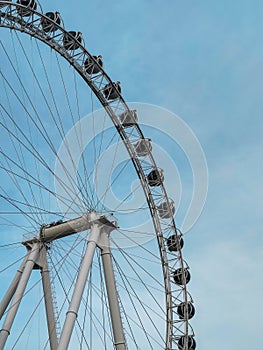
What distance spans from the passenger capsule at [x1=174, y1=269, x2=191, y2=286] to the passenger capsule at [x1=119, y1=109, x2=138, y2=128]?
690cm

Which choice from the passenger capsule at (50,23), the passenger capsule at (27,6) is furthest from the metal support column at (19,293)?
the passenger capsule at (27,6)

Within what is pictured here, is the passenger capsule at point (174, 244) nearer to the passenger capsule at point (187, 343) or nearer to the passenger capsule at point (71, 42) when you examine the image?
the passenger capsule at point (187, 343)

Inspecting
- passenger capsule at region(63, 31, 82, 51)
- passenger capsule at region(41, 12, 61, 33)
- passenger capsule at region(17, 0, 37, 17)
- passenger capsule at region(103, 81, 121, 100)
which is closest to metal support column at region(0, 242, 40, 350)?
passenger capsule at region(103, 81, 121, 100)

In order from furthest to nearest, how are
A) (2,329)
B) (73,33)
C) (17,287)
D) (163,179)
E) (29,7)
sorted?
(163,179) < (73,33) < (29,7) < (17,287) < (2,329)

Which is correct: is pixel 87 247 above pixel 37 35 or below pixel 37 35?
below

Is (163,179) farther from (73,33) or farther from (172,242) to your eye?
(73,33)

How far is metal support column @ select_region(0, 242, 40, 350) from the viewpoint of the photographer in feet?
64.4

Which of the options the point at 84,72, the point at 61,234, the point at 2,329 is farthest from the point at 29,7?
the point at 2,329

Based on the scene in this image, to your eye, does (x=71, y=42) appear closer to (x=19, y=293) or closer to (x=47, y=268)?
(x=47, y=268)

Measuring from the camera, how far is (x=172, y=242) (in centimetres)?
2641

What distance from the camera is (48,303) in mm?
21531

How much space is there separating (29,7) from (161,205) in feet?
33.5

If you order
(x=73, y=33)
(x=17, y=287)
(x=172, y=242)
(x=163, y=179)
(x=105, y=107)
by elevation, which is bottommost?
(x=17, y=287)

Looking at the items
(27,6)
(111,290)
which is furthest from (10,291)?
(27,6)
